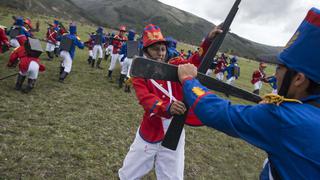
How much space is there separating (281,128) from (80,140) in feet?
16.7

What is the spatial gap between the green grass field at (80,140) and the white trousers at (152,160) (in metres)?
1.62

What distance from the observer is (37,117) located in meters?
6.71

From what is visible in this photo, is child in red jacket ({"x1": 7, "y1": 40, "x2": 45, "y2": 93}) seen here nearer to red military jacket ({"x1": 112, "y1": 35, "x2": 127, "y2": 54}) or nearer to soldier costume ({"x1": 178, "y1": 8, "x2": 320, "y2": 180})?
red military jacket ({"x1": 112, "y1": 35, "x2": 127, "y2": 54})

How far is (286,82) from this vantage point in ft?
5.32

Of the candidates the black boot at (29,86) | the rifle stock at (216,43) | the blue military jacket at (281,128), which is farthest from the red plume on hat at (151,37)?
the black boot at (29,86)

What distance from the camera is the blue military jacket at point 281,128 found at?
144 centimetres

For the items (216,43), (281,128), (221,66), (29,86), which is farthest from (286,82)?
(221,66)

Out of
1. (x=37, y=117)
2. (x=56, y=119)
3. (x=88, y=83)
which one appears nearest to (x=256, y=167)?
(x=56, y=119)

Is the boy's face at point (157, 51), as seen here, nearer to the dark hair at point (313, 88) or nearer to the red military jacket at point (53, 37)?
the dark hair at point (313, 88)

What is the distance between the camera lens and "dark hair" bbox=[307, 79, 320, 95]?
155cm

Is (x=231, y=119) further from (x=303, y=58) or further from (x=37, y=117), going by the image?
(x=37, y=117)

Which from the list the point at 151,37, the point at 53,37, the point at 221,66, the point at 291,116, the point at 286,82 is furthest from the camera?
the point at 221,66

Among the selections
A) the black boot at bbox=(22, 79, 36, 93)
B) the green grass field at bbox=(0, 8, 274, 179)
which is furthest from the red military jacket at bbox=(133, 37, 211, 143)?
the black boot at bbox=(22, 79, 36, 93)

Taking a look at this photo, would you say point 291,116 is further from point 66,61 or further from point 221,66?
point 221,66
